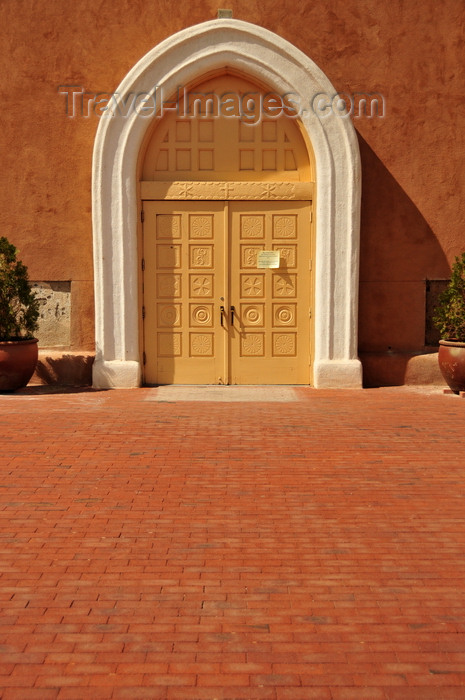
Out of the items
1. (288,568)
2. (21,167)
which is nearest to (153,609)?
(288,568)

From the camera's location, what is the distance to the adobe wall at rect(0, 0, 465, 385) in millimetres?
10508

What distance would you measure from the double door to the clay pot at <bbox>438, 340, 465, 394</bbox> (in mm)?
1775

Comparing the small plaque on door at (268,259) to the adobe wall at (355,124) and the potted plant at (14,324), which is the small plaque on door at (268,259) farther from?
the potted plant at (14,324)

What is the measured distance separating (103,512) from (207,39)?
710cm

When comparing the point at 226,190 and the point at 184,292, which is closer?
the point at 226,190

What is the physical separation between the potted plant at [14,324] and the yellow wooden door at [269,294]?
262cm

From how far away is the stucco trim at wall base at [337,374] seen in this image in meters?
10.5

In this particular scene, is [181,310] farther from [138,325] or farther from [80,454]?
[80,454]

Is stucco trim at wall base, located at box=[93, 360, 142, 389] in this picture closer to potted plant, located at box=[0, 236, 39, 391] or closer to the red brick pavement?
potted plant, located at box=[0, 236, 39, 391]

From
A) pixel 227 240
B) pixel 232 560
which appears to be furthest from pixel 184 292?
pixel 232 560

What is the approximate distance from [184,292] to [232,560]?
6.55 meters

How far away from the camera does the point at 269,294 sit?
10719 mm

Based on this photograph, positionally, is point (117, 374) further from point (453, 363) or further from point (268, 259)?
point (453, 363)

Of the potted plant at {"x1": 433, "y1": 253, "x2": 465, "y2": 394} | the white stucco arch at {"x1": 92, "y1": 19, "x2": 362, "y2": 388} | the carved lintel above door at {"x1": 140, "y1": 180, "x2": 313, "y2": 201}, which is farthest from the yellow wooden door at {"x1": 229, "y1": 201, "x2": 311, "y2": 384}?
the potted plant at {"x1": 433, "y1": 253, "x2": 465, "y2": 394}
